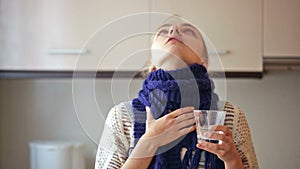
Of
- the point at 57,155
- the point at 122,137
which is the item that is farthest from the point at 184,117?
the point at 57,155

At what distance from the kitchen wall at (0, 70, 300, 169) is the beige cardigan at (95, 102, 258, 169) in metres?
0.93

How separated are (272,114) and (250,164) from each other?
1012mm

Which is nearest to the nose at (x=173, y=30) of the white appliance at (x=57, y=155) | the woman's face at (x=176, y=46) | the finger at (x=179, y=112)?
the woman's face at (x=176, y=46)

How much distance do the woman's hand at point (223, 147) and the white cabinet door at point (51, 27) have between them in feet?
2.94

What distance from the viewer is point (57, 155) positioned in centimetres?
169

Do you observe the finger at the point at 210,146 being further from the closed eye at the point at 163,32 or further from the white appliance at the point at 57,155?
the white appliance at the point at 57,155

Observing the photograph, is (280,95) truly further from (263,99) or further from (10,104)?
(10,104)

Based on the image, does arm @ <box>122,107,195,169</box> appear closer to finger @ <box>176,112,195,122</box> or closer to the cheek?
finger @ <box>176,112,195,122</box>

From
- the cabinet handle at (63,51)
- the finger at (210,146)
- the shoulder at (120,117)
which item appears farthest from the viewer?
the cabinet handle at (63,51)

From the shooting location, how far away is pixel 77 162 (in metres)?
1.74

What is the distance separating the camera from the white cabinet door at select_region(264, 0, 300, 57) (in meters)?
1.64

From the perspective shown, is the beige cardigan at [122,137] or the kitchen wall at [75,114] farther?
the kitchen wall at [75,114]

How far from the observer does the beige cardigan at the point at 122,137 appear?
870 mm

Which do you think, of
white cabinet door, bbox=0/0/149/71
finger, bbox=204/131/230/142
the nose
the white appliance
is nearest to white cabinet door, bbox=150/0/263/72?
white cabinet door, bbox=0/0/149/71
